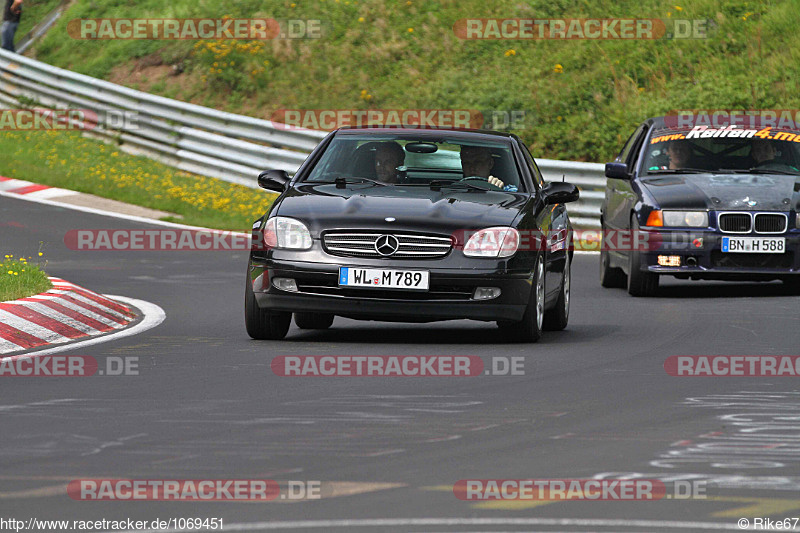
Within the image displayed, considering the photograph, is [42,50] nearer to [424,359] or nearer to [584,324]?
[584,324]

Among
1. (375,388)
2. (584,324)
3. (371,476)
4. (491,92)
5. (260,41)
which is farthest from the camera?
(260,41)

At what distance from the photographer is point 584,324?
13125 millimetres

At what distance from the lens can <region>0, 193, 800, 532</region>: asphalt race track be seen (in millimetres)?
5918

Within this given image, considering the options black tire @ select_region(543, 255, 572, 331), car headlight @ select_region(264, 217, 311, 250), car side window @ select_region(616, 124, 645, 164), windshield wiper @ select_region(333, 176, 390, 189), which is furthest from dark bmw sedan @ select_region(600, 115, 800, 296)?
car headlight @ select_region(264, 217, 311, 250)

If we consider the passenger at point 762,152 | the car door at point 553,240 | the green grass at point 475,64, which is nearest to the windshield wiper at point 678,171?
the passenger at point 762,152

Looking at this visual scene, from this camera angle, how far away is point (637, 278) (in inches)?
610

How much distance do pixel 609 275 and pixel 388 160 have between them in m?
4.99

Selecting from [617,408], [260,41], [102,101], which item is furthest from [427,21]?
[617,408]

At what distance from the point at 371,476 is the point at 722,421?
229cm

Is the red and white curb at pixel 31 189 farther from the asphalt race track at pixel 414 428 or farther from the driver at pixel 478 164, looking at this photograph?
the driver at pixel 478 164

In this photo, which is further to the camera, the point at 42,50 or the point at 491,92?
the point at 42,50

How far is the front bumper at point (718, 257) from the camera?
49.8ft

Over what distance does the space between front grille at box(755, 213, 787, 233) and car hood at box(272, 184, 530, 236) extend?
13.3 feet

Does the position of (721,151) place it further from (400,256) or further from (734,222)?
(400,256)
